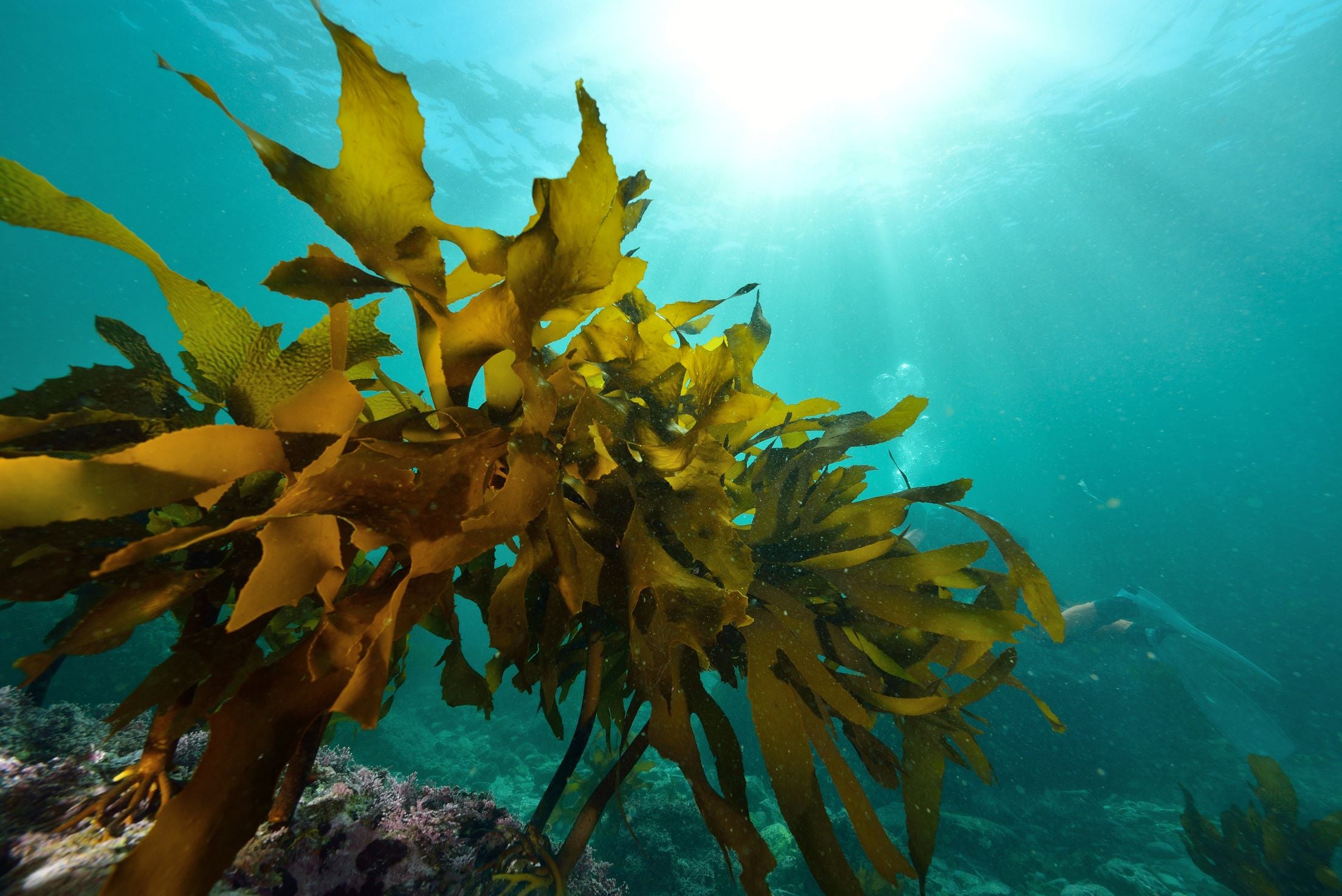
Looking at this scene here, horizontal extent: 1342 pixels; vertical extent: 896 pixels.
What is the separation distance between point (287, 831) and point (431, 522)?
71cm

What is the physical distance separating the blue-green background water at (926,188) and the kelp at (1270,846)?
2455mm

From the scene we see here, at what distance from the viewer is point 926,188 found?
25.3 meters

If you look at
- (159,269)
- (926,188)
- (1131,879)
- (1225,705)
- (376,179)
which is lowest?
(1131,879)

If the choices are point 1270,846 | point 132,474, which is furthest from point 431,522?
point 1270,846

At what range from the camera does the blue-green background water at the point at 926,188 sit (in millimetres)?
15938

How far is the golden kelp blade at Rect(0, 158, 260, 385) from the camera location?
0.70 metres

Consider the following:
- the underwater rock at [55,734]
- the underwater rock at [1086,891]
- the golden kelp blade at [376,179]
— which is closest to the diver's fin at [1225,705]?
the underwater rock at [1086,891]

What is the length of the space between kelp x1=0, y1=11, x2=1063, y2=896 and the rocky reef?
0.38 feet

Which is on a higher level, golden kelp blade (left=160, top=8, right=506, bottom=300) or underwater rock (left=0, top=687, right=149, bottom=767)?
golden kelp blade (left=160, top=8, right=506, bottom=300)

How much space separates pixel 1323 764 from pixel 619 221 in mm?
14957

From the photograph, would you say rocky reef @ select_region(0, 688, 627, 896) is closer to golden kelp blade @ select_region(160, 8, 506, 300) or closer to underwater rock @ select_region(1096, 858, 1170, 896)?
golden kelp blade @ select_region(160, 8, 506, 300)

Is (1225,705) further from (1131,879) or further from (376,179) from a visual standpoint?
(376,179)

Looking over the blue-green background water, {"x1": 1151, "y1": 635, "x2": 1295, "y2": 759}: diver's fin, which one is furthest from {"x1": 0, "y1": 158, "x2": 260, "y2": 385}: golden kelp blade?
{"x1": 1151, "y1": 635, "x2": 1295, "y2": 759}: diver's fin

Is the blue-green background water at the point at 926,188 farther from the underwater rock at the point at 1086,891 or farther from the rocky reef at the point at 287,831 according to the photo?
the rocky reef at the point at 287,831
